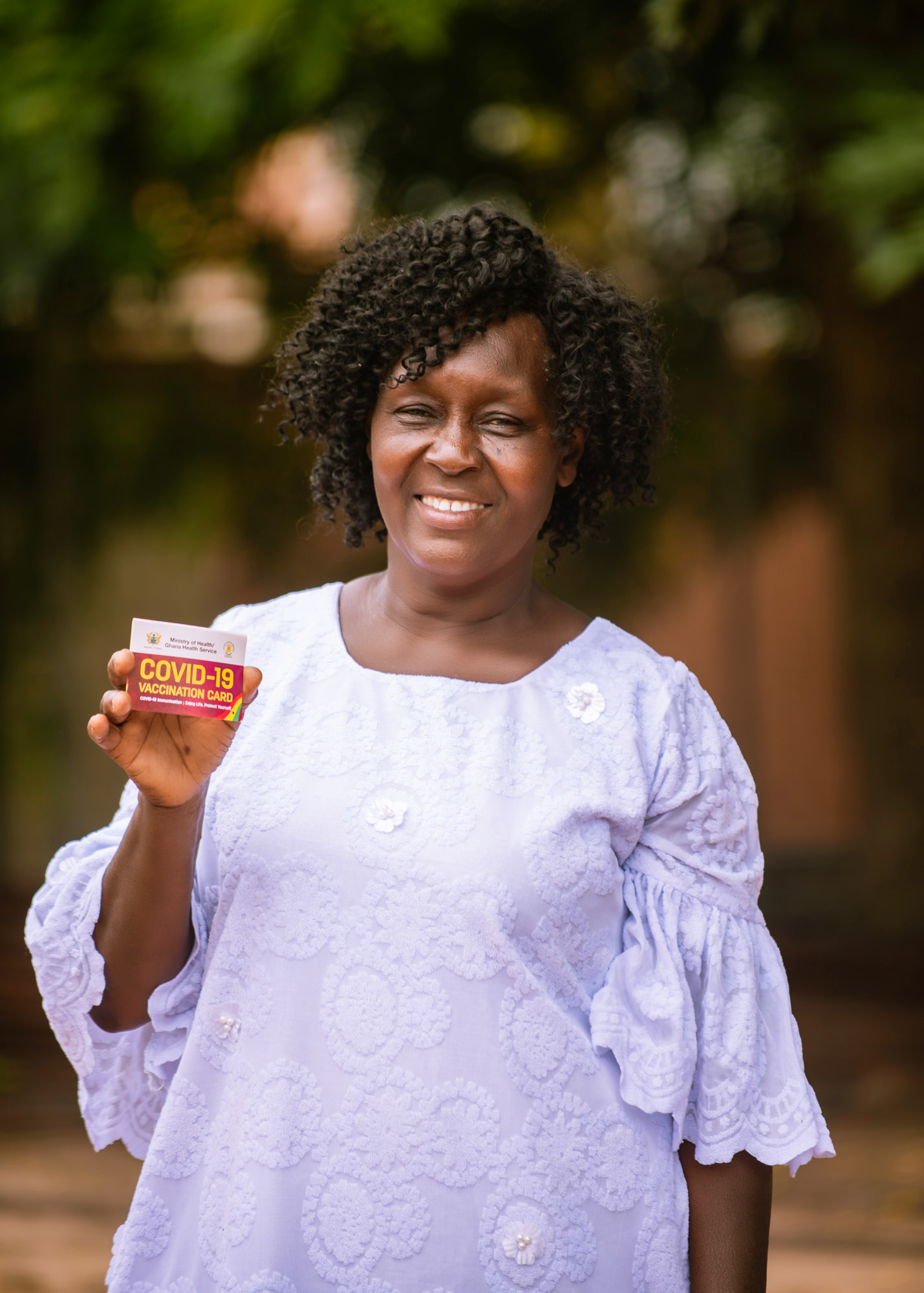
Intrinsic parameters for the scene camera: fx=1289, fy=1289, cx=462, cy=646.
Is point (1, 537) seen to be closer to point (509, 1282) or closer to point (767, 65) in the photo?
point (767, 65)

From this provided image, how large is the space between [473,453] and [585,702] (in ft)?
1.19

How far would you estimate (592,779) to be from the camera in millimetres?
1648

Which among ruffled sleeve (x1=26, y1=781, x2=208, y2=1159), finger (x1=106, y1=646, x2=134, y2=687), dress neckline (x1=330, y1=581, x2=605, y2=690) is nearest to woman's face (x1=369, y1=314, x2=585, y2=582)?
dress neckline (x1=330, y1=581, x2=605, y2=690)

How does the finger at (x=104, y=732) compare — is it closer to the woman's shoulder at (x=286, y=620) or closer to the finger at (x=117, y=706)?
the finger at (x=117, y=706)

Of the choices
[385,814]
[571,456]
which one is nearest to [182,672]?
[385,814]

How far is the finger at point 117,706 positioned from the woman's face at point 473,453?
45cm

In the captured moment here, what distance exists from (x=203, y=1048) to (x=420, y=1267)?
38 centimetres

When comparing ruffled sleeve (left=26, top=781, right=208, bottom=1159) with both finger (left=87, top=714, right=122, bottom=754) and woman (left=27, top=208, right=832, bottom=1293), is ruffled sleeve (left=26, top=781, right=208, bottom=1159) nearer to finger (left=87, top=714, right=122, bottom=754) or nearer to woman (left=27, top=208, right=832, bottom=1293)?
woman (left=27, top=208, right=832, bottom=1293)

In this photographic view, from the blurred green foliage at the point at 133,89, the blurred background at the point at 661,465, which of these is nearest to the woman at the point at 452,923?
the blurred green foliage at the point at 133,89

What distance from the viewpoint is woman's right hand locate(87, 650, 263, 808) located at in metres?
1.50

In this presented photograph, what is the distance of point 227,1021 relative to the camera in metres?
1.66

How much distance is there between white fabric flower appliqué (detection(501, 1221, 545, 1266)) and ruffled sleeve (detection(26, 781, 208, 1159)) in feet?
1.67

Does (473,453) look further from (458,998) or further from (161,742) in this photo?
(458,998)

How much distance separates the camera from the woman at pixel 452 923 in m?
1.57
